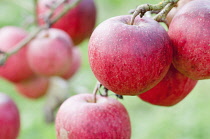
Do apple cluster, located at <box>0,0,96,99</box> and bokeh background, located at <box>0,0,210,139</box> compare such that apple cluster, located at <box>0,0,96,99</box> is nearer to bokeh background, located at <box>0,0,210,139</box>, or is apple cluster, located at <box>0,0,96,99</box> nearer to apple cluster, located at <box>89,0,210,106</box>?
bokeh background, located at <box>0,0,210,139</box>

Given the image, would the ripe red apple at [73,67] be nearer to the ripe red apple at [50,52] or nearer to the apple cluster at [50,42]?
the apple cluster at [50,42]

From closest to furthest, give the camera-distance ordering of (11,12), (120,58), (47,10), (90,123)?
(120,58) → (90,123) → (47,10) → (11,12)

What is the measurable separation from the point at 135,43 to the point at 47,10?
3.39 ft

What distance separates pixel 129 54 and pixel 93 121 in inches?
9.8

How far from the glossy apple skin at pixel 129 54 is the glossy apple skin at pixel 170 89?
161 mm

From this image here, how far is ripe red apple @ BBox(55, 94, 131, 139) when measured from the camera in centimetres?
106

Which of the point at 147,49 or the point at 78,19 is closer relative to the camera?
the point at 147,49

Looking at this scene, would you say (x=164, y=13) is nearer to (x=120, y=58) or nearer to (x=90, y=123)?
(x=120, y=58)

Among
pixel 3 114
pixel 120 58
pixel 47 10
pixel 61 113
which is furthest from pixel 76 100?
pixel 47 10

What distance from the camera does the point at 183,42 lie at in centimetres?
92

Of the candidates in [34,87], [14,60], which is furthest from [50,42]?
[34,87]

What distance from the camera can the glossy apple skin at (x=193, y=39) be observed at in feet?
2.99

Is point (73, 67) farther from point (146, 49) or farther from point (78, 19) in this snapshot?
point (146, 49)

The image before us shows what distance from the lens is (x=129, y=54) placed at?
0.88m
